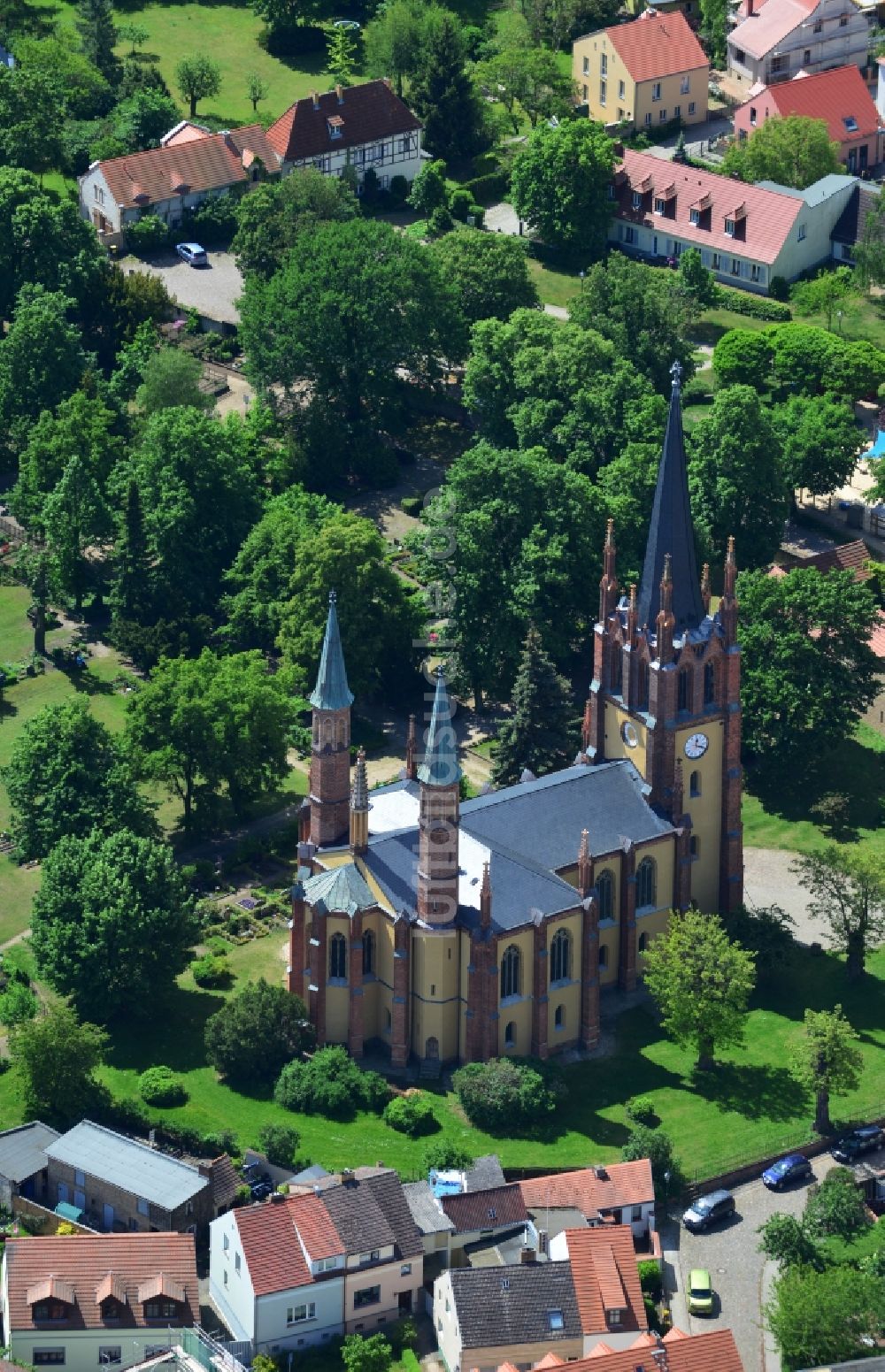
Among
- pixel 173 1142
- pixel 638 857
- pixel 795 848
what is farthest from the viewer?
pixel 795 848

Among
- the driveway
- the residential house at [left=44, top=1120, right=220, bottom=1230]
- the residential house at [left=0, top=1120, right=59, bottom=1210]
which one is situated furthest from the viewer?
the residential house at [left=0, top=1120, right=59, bottom=1210]

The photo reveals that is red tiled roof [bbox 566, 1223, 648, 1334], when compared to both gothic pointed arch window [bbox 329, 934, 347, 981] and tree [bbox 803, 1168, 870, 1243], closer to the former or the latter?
tree [bbox 803, 1168, 870, 1243]

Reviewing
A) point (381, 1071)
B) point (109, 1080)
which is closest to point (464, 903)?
point (381, 1071)

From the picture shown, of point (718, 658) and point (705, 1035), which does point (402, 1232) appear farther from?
point (718, 658)

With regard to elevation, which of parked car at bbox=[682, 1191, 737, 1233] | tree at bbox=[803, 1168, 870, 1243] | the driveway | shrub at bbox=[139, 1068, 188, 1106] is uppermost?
shrub at bbox=[139, 1068, 188, 1106]

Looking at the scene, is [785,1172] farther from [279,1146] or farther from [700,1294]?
[279,1146]

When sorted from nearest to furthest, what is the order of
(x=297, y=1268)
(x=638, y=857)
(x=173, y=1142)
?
(x=297, y=1268) < (x=173, y=1142) < (x=638, y=857)

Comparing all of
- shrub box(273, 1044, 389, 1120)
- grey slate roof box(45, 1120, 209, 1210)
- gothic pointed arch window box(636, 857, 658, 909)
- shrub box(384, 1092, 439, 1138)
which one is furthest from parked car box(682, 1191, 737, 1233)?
grey slate roof box(45, 1120, 209, 1210)
